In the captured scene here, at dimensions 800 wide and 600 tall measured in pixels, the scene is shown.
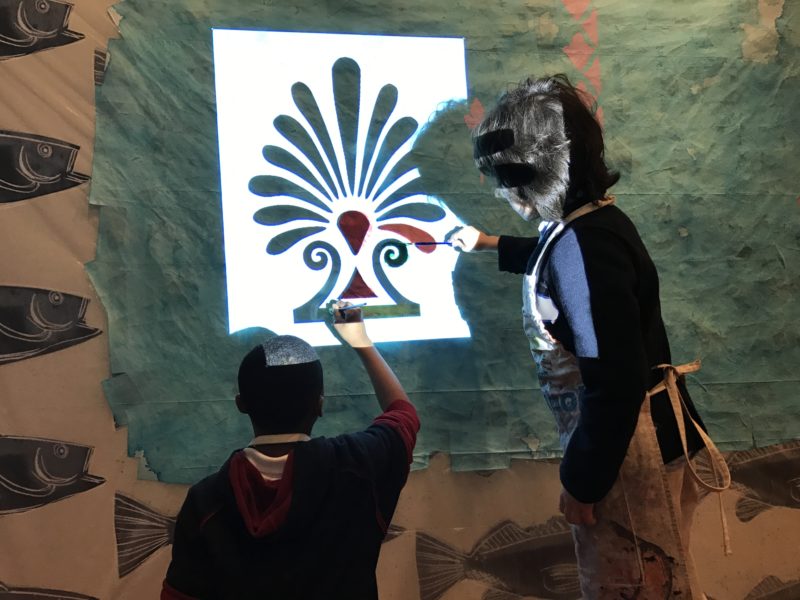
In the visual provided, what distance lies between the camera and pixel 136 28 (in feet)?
4.93

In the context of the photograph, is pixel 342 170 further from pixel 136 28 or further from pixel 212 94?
pixel 136 28

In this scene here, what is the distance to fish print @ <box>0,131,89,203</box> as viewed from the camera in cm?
143

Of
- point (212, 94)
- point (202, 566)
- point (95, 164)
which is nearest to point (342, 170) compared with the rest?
point (212, 94)

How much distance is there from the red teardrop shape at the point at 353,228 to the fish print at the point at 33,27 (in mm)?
683

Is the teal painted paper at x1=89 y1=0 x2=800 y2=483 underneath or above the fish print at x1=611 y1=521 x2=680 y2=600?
above

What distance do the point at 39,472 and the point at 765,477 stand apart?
65.2 inches

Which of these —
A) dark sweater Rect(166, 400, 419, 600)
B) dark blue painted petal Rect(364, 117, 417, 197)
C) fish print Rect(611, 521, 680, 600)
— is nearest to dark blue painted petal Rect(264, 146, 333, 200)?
dark blue painted petal Rect(364, 117, 417, 197)

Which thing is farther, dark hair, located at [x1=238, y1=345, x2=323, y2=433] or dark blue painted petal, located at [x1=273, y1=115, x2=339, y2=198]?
dark blue painted petal, located at [x1=273, y1=115, x2=339, y2=198]

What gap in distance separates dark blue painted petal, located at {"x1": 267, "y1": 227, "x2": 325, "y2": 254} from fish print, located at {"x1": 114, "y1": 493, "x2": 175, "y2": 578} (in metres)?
0.61

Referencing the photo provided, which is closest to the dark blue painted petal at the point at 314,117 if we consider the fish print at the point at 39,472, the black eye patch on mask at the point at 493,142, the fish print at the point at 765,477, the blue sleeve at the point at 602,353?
the black eye patch on mask at the point at 493,142

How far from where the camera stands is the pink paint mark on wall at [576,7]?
1.69 metres

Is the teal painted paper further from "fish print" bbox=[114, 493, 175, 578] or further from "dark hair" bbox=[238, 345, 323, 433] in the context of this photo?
"dark hair" bbox=[238, 345, 323, 433]

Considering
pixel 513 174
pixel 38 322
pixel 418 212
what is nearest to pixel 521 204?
pixel 513 174

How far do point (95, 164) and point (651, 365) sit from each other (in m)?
1.18
